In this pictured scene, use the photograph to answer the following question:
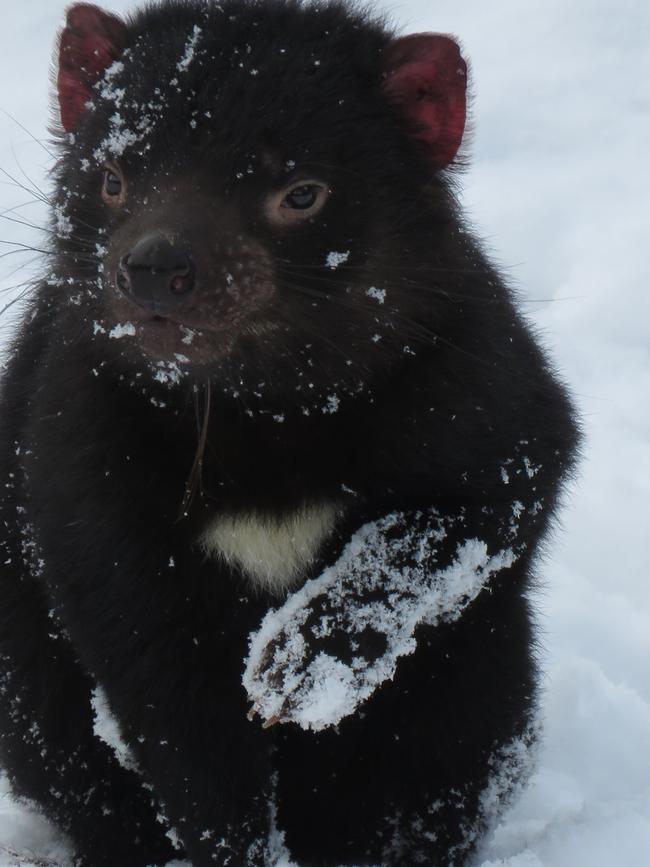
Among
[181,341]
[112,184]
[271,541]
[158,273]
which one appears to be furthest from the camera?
[271,541]

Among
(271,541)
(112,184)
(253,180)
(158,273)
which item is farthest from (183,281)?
(271,541)

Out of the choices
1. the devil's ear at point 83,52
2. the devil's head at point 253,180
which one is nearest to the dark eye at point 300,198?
the devil's head at point 253,180

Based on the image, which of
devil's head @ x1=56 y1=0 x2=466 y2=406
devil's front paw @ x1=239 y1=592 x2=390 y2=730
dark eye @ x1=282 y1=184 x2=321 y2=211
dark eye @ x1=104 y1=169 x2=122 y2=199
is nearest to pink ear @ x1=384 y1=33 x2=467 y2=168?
devil's head @ x1=56 y1=0 x2=466 y2=406

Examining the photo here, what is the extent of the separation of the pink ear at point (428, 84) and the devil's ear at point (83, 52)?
2.10ft

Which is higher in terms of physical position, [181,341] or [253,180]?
[253,180]

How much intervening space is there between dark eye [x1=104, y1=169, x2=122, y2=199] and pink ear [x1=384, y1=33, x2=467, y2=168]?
62 cm

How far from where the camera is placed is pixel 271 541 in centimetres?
302

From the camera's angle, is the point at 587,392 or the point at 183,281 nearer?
the point at 183,281

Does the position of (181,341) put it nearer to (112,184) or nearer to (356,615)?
(112,184)

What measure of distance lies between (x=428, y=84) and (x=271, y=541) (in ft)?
3.51

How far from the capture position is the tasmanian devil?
2709mm

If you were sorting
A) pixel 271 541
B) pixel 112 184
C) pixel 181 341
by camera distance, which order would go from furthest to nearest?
pixel 271 541
pixel 112 184
pixel 181 341

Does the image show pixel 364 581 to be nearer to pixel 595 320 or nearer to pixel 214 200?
pixel 214 200

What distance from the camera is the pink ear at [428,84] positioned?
115 inches
